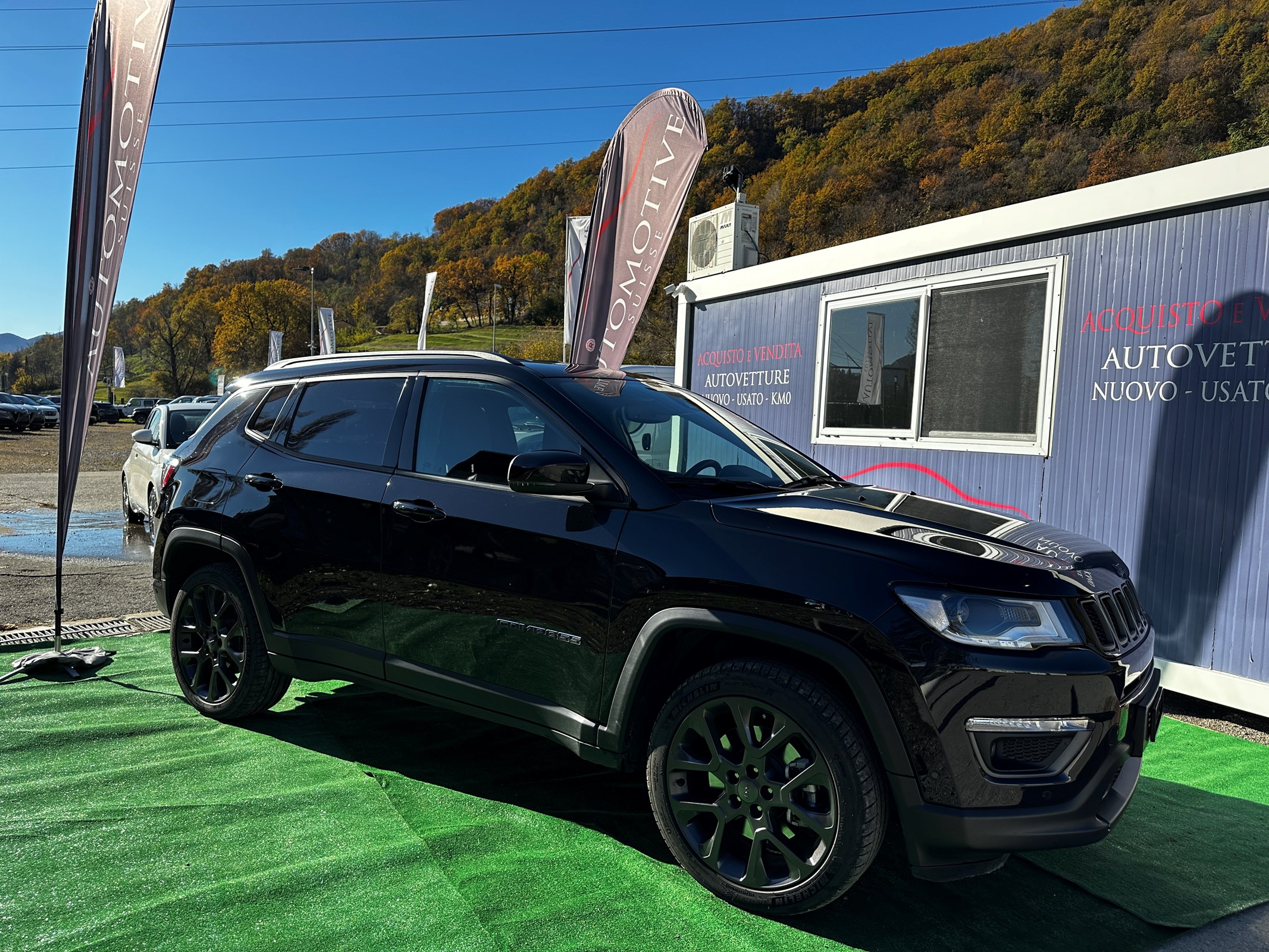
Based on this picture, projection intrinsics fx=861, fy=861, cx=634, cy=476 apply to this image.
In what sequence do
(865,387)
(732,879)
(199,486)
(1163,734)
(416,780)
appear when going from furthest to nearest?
(865,387) < (1163,734) < (199,486) < (416,780) < (732,879)

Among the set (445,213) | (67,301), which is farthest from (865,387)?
(445,213)

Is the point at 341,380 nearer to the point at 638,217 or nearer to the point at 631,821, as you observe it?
the point at 631,821

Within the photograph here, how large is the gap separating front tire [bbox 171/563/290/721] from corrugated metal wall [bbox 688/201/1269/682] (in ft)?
14.6

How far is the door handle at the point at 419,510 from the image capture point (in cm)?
318

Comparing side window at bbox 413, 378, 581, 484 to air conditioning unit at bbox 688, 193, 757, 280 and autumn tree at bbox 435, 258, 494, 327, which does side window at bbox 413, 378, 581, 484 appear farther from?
autumn tree at bbox 435, 258, 494, 327

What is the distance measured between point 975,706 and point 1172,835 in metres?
1.75

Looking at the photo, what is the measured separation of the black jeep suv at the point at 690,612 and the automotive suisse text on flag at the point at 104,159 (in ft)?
4.68

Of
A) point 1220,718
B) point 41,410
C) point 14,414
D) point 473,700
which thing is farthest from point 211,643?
point 41,410

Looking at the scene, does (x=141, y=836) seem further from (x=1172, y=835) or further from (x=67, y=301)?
(x=1172, y=835)

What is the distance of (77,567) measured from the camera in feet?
26.0

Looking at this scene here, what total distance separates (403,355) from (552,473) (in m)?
1.26

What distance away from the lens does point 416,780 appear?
344 centimetres

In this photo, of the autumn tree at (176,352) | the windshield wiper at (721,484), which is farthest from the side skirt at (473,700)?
the autumn tree at (176,352)

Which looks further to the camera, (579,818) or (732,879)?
(579,818)
